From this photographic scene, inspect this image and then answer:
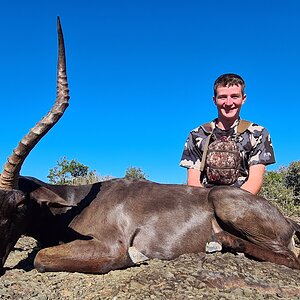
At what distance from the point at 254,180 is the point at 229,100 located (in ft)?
4.24

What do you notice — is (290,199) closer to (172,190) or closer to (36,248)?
(172,190)

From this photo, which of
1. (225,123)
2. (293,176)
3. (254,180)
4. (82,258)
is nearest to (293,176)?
(293,176)

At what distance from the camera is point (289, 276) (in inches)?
170

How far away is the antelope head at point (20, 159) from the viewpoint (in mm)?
4621

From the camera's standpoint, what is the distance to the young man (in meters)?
Answer: 6.21

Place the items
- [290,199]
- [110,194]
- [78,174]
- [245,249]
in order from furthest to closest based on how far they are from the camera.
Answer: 1. [78,174]
2. [290,199]
3. [110,194]
4. [245,249]

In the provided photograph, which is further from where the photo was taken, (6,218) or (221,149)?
(221,149)

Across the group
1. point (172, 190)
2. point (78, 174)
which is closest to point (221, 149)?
point (172, 190)

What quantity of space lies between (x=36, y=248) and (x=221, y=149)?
302 cm

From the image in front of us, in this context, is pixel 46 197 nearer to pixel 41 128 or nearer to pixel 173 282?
pixel 41 128

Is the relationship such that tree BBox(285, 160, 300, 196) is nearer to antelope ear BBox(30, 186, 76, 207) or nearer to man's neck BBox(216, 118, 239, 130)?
man's neck BBox(216, 118, 239, 130)

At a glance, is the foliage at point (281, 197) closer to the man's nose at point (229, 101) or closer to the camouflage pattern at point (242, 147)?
the camouflage pattern at point (242, 147)

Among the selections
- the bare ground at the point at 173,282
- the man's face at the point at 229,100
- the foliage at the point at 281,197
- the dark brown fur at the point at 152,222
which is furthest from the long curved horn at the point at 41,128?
the foliage at the point at 281,197

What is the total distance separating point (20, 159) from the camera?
4734 millimetres
